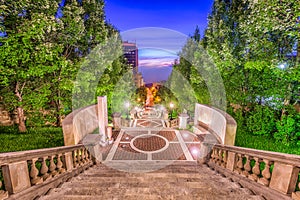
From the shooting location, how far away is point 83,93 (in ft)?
36.1

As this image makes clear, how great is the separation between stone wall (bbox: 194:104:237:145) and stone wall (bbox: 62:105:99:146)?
18.3 feet

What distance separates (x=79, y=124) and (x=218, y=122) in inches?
236

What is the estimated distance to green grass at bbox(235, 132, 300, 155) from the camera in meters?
6.84

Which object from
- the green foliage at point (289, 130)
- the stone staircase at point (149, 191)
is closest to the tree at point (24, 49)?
the stone staircase at point (149, 191)

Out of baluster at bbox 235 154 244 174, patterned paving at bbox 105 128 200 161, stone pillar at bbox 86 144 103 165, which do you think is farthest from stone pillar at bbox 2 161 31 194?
patterned paving at bbox 105 128 200 161

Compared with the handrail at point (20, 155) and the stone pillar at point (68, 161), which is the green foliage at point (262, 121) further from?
the handrail at point (20, 155)

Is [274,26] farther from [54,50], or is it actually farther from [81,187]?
[54,50]

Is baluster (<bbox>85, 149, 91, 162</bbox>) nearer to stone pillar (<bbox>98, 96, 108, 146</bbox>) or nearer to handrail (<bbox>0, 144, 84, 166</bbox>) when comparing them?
handrail (<bbox>0, 144, 84, 166</bbox>)

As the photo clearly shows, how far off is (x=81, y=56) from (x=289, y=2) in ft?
34.8

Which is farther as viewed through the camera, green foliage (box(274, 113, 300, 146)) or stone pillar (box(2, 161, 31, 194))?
green foliage (box(274, 113, 300, 146))

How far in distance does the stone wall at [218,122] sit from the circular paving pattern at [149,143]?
2.56 metres

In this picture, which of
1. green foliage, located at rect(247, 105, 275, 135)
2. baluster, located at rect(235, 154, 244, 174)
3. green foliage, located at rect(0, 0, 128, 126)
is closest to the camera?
baluster, located at rect(235, 154, 244, 174)

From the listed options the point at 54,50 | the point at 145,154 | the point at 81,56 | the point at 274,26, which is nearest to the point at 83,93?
the point at 81,56

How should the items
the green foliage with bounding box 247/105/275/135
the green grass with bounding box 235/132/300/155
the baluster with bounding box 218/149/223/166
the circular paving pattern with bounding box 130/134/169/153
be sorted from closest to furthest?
the baluster with bounding box 218/149/223/166 < the green grass with bounding box 235/132/300/155 < the green foliage with bounding box 247/105/275/135 < the circular paving pattern with bounding box 130/134/169/153
